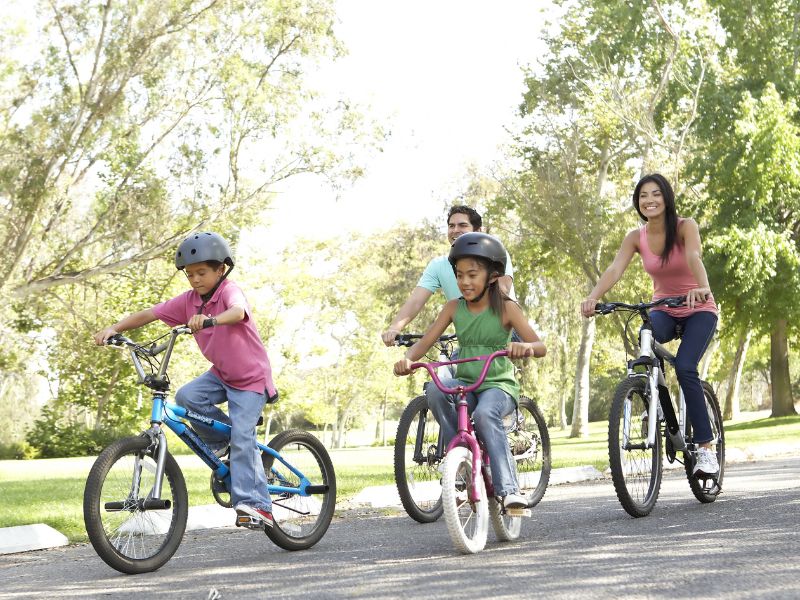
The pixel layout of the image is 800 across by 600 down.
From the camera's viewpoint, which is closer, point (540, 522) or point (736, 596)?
point (736, 596)

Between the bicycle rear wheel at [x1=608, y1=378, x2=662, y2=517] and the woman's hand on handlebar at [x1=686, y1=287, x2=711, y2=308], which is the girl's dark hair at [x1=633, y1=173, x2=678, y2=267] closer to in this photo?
the woman's hand on handlebar at [x1=686, y1=287, x2=711, y2=308]

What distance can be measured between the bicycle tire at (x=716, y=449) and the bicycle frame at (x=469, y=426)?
2.26 metres

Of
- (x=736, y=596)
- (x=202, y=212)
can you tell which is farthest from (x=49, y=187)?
(x=736, y=596)

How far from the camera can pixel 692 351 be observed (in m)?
7.85

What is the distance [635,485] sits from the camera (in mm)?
7457

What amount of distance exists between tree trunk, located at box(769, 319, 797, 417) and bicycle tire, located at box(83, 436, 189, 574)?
29027 mm

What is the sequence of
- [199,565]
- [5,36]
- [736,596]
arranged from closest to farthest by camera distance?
[736,596] < [199,565] < [5,36]

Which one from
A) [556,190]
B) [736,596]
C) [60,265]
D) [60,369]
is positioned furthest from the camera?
[60,369]

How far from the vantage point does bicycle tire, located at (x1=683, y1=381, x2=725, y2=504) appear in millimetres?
8016

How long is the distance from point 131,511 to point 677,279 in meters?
4.16

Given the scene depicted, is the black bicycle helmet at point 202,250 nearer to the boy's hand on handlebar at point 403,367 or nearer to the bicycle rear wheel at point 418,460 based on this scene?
the boy's hand on handlebar at point 403,367

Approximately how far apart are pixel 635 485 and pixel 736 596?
3.17 m

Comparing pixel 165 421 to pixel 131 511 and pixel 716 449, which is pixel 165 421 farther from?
pixel 716 449

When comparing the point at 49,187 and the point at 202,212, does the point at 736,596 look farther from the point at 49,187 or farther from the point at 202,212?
the point at 202,212
